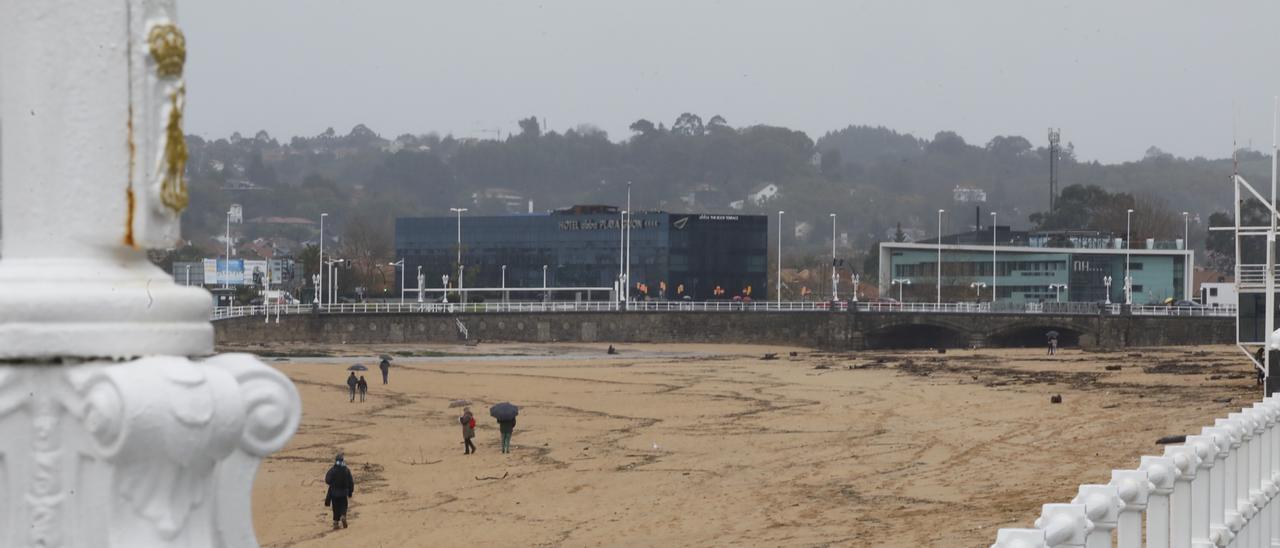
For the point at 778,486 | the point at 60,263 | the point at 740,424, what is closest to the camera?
the point at 60,263

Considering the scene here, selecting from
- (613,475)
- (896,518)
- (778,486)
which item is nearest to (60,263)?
(896,518)

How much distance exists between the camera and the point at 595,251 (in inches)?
4572

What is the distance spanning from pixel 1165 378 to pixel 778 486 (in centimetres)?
2894

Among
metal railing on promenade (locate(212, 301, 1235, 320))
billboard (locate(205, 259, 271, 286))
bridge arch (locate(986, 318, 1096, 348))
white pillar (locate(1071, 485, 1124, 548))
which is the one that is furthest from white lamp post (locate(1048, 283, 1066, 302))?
white pillar (locate(1071, 485, 1124, 548))

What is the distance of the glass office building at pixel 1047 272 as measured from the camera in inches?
4250

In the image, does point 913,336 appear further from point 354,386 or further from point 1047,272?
point 354,386

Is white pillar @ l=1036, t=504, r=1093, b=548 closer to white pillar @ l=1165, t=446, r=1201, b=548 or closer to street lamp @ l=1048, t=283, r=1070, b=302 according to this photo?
white pillar @ l=1165, t=446, r=1201, b=548

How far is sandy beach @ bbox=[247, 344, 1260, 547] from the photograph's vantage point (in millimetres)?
21953

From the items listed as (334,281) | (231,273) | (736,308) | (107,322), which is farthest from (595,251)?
(107,322)

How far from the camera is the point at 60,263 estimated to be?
2.39m

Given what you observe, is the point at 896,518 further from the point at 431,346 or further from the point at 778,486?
the point at 431,346

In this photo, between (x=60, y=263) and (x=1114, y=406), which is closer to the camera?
(x=60, y=263)

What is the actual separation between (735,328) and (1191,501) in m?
78.9

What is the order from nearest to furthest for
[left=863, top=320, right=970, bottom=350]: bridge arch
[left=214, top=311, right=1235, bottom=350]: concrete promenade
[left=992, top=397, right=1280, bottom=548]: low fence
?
[left=992, top=397, right=1280, bottom=548]: low fence
[left=214, top=311, right=1235, bottom=350]: concrete promenade
[left=863, top=320, right=970, bottom=350]: bridge arch
